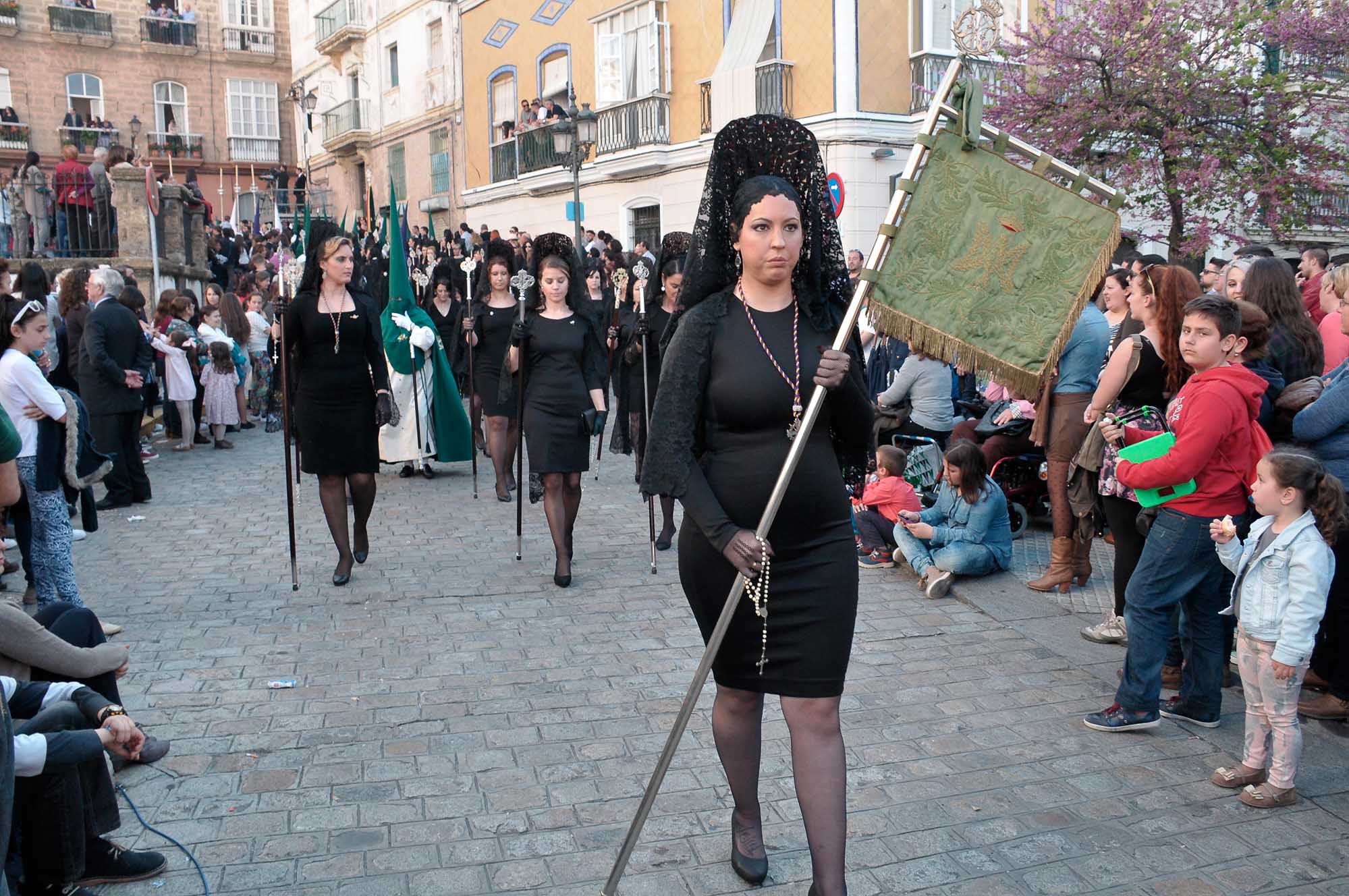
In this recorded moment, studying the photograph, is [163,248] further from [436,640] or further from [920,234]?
[920,234]

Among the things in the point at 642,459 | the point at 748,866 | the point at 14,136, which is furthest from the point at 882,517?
the point at 14,136

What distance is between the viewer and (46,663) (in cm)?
390

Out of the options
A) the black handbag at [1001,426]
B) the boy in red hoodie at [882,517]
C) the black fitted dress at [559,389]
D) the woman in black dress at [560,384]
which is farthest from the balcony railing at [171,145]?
the boy in red hoodie at [882,517]

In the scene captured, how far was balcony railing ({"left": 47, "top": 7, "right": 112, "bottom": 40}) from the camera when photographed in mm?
38656

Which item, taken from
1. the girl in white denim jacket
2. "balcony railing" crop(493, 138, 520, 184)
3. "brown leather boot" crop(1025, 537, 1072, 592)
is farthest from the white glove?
"balcony railing" crop(493, 138, 520, 184)

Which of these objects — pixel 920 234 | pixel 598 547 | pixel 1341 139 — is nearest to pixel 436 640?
pixel 598 547

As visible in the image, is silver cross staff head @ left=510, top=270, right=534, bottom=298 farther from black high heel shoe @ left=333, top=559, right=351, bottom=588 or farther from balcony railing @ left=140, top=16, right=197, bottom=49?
balcony railing @ left=140, top=16, right=197, bottom=49

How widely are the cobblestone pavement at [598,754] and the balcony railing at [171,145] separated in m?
38.1

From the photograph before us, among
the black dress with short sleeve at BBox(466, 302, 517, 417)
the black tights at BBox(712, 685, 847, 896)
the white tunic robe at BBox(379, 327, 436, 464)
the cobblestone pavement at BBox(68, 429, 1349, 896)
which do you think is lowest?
the cobblestone pavement at BBox(68, 429, 1349, 896)

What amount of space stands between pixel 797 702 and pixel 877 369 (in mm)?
7600

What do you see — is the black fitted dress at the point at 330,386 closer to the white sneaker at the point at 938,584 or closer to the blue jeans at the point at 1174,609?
the white sneaker at the point at 938,584

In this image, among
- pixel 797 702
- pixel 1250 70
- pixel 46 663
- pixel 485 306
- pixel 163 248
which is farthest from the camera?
pixel 163 248

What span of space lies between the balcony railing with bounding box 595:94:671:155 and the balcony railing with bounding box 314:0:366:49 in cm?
1479

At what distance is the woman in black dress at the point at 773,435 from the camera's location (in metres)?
3.31
